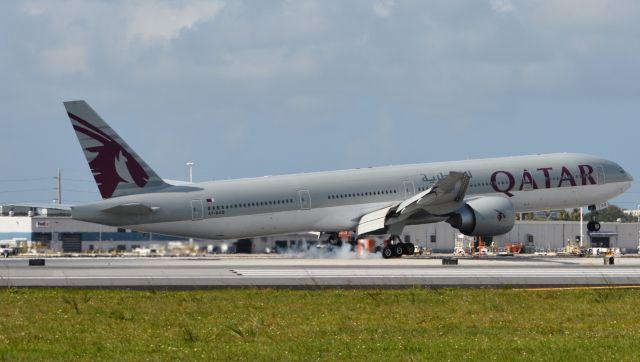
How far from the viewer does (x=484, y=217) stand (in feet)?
222

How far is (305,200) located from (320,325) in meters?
38.6

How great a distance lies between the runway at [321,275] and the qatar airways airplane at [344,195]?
551 centimetres

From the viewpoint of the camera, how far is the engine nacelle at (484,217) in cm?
6769

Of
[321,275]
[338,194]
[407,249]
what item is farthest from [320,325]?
[338,194]

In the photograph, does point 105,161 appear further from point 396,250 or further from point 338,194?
point 396,250

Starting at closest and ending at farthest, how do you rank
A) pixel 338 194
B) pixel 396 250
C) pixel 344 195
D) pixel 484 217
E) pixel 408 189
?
pixel 396 250 < pixel 484 217 < pixel 338 194 < pixel 344 195 < pixel 408 189

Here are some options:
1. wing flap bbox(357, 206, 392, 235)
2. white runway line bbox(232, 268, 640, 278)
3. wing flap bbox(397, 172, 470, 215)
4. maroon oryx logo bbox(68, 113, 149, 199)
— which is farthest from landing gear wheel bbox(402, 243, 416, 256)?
maroon oryx logo bbox(68, 113, 149, 199)

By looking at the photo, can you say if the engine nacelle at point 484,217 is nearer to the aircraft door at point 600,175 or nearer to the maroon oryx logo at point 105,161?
the aircraft door at point 600,175

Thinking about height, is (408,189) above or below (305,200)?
above

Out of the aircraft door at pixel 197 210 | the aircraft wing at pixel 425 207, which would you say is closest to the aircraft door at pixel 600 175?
the aircraft wing at pixel 425 207

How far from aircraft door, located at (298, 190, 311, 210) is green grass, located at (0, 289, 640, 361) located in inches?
1112

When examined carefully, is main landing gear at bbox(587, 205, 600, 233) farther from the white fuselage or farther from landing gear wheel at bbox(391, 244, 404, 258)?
landing gear wheel at bbox(391, 244, 404, 258)

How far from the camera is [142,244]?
2822 inches

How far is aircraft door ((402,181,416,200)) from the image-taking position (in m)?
70.4
